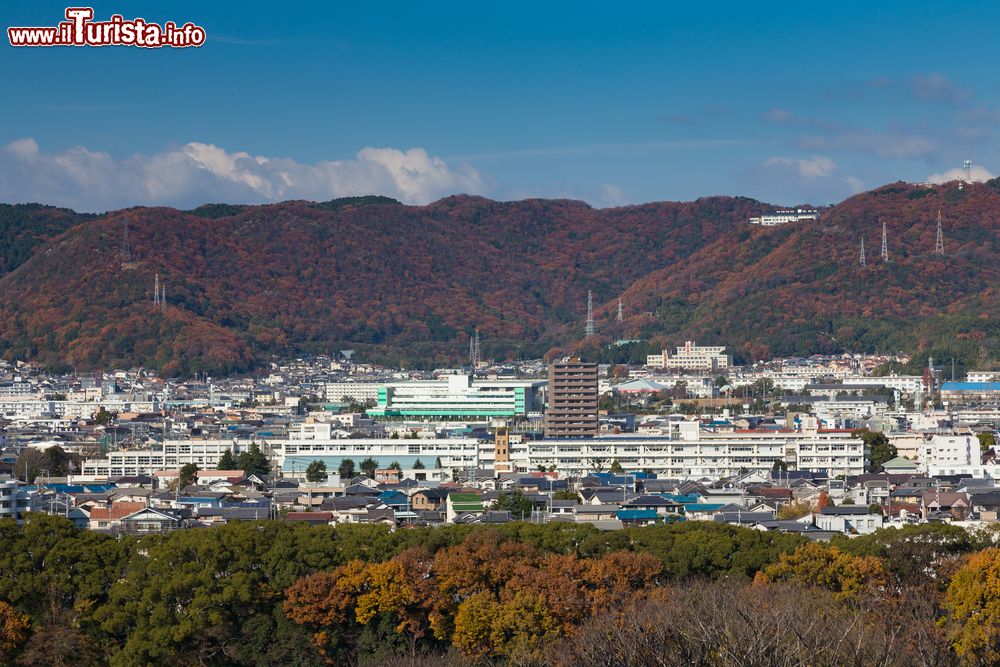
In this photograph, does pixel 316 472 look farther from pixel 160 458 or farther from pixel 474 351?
pixel 474 351

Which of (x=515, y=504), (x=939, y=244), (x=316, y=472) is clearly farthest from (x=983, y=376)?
(x=515, y=504)

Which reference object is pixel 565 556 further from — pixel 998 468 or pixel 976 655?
pixel 998 468

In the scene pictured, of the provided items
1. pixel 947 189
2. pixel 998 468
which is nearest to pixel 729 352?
pixel 947 189

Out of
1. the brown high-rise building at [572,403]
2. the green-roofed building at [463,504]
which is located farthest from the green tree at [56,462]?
the green-roofed building at [463,504]

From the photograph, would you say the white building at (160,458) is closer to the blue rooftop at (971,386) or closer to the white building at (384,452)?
the white building at (384,452)

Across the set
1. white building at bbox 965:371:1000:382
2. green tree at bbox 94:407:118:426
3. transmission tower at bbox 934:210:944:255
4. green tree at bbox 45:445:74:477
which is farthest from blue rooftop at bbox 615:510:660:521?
transmission tower at bbox 934:210:944:255
